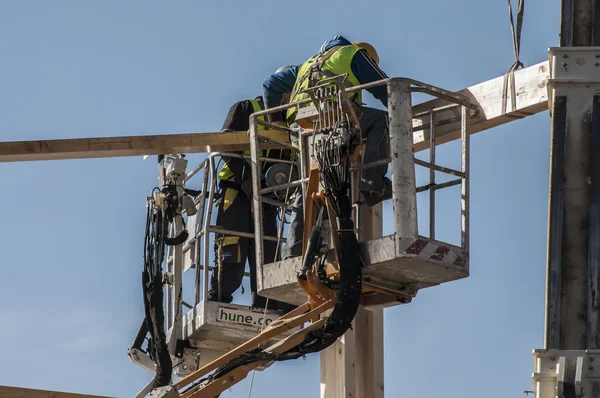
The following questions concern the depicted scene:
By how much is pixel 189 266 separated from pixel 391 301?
12.2ft

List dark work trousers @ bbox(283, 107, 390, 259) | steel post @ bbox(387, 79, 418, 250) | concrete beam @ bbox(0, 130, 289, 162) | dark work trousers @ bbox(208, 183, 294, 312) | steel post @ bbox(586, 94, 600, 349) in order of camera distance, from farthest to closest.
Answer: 1. dark work trousers @ bbox(208, 183, 294, 312)
2. concrete beam @ bbox(0, 130, 289, 162)
3. dark work trousers @ bbox(283, 107, 390, 259)
4. steel post @ bbox(387, 79, 418, 250)
5. steel post @ bbox(586, 94, 600, 349)

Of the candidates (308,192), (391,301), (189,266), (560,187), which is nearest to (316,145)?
(308,192)

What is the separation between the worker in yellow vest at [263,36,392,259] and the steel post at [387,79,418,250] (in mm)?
615

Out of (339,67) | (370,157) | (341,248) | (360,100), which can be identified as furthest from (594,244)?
(339,67)

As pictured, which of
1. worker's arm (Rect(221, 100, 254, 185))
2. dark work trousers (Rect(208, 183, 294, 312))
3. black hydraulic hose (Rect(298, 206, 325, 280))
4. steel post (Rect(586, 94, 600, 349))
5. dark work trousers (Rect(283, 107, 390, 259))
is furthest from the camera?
dark work trousers (Rect(208, 183, 294, 312))

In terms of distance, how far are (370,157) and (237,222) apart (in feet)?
10.3

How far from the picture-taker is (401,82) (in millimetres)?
10898

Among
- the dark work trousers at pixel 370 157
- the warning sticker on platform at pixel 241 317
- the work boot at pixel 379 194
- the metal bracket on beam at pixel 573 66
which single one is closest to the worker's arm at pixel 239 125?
the warning sticker on platform at pixel 241 317

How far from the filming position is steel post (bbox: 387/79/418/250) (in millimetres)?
10586

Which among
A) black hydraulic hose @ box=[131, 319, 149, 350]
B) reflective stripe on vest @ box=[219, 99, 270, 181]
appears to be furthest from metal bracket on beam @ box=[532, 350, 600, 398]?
black hydraulic hose @ box=[131, 319, 149, 350]

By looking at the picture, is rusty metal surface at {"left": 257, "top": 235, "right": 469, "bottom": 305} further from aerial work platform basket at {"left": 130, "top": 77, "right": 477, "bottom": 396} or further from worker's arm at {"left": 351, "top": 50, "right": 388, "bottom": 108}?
worker's arm at {"left": 351, "top": 50, "right": 388, "bottom": 108}

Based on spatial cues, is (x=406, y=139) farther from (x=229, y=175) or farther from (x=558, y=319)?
(x=229, y=175)

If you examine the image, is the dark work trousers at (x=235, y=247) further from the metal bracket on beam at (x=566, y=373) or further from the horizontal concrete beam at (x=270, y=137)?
the metal bracket on beam at (x=566, y=373)

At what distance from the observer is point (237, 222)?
46.5 ft
